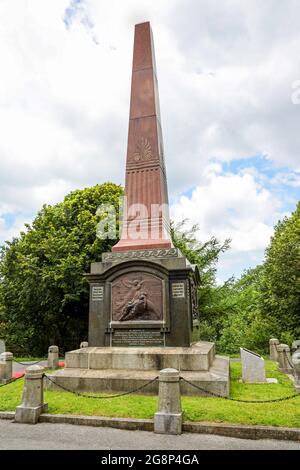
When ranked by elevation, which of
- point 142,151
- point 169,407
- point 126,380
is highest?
point 142,151

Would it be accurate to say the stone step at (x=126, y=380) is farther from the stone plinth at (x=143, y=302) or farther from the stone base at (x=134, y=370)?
the stone plinth at (x=143, y=302)

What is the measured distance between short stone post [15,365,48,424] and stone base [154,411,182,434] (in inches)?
80.9

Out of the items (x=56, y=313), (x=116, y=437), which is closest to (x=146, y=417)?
(x=116, y=437)

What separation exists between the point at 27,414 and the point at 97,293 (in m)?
3.65

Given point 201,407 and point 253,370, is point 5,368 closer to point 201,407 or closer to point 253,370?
point 201,407

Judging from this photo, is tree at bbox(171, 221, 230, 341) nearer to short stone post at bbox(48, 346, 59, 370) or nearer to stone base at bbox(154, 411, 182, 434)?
short stone post at bbox(48, 346, 59, 370)

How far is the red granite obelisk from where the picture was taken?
9.89m

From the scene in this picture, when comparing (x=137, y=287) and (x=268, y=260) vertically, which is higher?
(x=268, y=260)

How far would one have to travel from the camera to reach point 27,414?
19.0ft

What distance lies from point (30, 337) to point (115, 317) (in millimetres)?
12942

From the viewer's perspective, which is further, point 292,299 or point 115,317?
point 292,299

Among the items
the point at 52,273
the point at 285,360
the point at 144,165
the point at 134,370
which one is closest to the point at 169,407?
the point at 134,370

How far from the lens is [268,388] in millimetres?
7867

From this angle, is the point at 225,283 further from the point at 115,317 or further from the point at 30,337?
the point at 115,317
